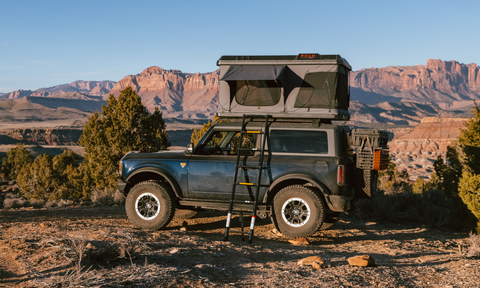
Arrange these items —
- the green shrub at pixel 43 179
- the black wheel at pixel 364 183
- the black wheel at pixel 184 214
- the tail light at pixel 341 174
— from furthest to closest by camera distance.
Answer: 1. the green shrub at pixel 43 179
2. the black wheel at pixel 184 214
3. the black wheel at pixel 364 183
4. the tail light at pixel 341 174

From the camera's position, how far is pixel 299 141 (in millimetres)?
7168

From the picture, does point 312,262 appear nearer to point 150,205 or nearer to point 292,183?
point 292,183

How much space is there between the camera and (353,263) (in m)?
5.20

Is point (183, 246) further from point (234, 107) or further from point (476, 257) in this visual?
point (476, 257)

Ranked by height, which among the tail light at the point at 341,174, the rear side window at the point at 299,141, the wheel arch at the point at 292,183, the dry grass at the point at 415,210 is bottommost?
the dry grass at the point at 415,210

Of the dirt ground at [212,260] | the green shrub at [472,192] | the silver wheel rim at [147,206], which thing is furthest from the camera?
the green shrub at [472,192]

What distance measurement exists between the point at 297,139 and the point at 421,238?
11.4 feet

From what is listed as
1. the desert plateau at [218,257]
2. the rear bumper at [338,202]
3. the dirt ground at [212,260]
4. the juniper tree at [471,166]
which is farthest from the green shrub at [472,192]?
the rear bumper at [338,202]

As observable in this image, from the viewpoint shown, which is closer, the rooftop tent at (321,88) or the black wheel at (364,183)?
the black wheel at (364,183)

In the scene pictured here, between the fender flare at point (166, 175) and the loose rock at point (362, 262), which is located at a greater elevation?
the fender flare at point (166, 175)

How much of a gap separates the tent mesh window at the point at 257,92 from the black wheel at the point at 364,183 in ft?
6.83

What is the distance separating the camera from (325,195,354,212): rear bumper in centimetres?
674

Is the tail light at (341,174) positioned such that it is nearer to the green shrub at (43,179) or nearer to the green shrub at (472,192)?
the green shrub at (472,192)

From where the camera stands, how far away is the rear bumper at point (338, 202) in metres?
6.74
